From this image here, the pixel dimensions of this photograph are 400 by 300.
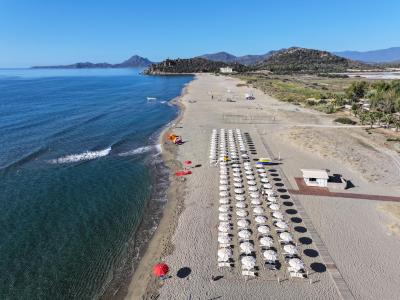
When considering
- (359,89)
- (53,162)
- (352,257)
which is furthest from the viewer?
(359,89)

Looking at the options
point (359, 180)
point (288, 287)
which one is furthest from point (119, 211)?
point (359, 180)

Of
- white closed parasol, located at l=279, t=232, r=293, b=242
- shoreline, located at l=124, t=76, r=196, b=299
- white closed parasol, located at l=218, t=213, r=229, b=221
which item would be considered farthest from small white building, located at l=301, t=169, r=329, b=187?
shoreline, located at l=124, t=76, r=196, b=299

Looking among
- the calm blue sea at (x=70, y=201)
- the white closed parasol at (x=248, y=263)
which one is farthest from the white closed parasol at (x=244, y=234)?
the calm blue sea at (x=70, y=201)

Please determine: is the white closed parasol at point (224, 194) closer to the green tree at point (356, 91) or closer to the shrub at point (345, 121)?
the shrub at point (345, 121)

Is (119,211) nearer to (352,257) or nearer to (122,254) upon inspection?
(122,254)

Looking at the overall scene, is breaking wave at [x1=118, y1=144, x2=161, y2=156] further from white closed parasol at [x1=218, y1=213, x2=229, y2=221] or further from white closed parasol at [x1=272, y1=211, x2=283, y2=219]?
white closed parasol at [x1=272, y1=211, x2=283, y2=219]

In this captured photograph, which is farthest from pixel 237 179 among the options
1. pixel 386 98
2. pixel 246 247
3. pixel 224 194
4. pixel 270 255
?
pixel 386 98
